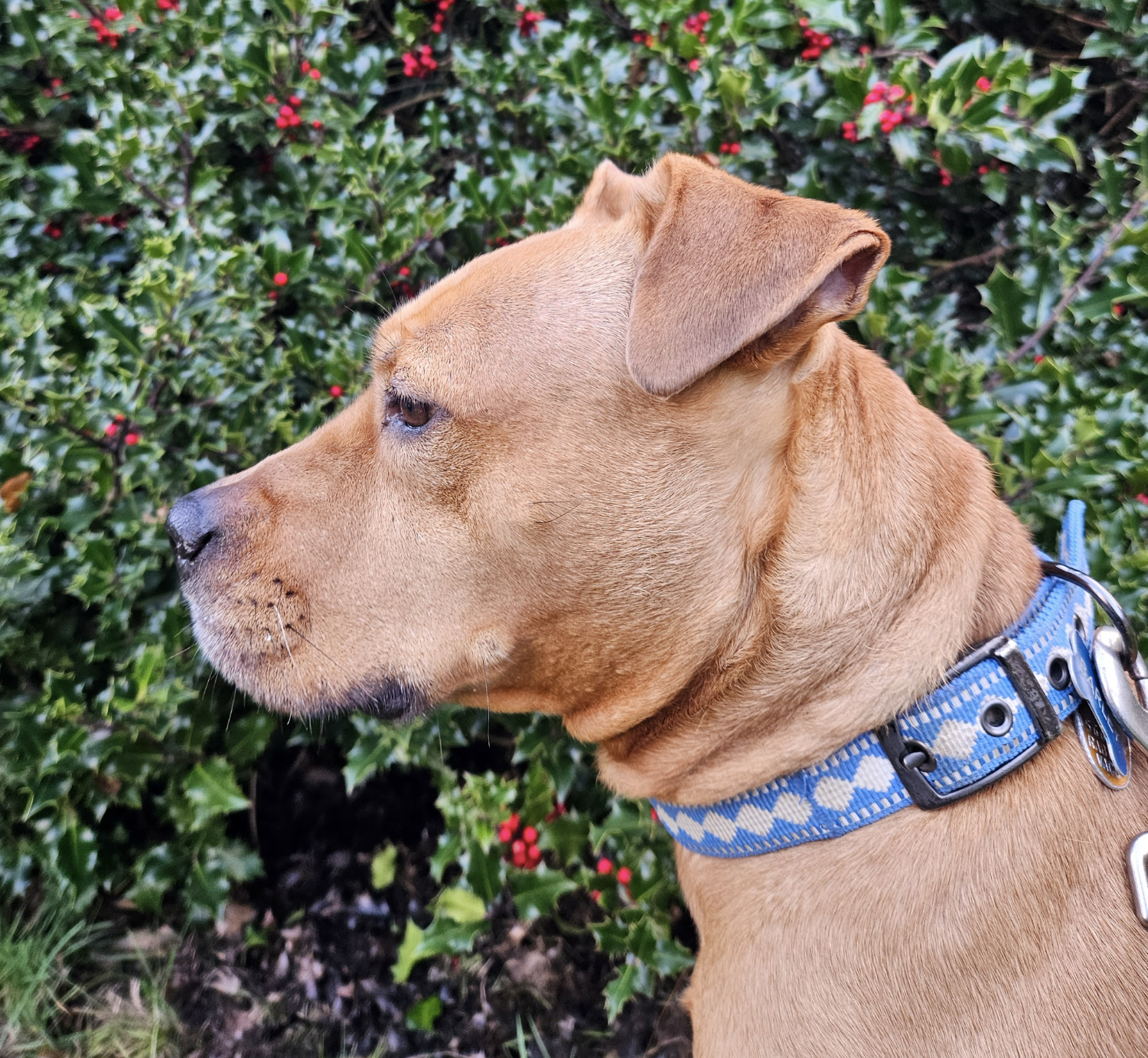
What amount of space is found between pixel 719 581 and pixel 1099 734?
2.62 feet

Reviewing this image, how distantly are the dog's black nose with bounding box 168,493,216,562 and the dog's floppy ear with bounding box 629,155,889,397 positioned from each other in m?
1.11

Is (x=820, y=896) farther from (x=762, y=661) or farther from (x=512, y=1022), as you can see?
(x=512, y=1022)

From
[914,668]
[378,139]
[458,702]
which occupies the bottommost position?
[458,702]

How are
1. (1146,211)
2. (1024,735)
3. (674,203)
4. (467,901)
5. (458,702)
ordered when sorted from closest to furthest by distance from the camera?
(1024,735) → (674,203) → (458,702) → (467,901) → (1146,211)

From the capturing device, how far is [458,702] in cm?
211

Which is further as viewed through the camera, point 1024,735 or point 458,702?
point 458,702

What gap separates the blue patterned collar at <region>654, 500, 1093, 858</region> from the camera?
1552 millimetres

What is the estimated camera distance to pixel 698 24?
2846 millimetres

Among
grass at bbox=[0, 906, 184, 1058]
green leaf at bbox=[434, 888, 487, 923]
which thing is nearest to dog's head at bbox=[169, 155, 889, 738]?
green leaf at bbox=[434, 888, 487, 923]

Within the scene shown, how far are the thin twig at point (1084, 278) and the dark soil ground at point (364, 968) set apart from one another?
2.51 metres

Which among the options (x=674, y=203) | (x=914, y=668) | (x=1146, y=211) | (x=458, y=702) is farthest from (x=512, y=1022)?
(x=1146, y=211)

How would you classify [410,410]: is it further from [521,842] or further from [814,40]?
[814,40]

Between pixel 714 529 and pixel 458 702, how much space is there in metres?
0.84

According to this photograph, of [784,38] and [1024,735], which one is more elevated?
[784,38]
